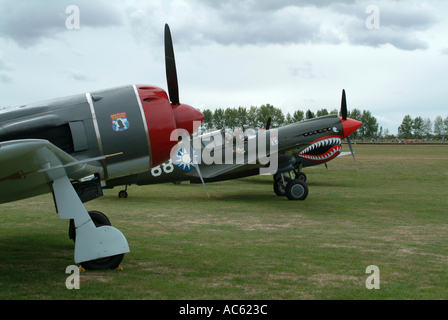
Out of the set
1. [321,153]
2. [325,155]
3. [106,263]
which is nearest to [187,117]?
[106,263]

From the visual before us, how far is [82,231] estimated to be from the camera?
4477mm

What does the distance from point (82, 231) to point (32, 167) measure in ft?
3.14

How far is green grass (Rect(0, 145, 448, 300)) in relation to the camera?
13.6 feet

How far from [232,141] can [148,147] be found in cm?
827

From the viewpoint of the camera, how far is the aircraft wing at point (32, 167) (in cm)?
364

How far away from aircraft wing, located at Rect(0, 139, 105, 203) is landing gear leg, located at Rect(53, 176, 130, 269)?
0.20m

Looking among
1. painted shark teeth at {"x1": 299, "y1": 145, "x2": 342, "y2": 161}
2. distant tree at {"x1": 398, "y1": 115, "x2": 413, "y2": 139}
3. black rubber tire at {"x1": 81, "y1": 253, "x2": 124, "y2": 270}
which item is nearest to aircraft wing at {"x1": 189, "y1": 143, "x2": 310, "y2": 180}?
painted shark teeth at {"x1": 299, "y1": 145, "x2": 342, "y2": 161}

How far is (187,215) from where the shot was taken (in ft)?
31.3

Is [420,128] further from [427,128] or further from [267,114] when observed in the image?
[267,114]

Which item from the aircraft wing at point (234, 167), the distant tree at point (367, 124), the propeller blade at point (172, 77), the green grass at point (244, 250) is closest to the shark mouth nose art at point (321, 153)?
the aircraft wing at point (234, 167)

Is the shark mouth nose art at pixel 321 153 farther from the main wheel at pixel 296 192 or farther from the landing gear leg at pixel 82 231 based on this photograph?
the landing gear leg at pixel 82 231

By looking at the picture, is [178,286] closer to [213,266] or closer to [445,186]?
[213,266]

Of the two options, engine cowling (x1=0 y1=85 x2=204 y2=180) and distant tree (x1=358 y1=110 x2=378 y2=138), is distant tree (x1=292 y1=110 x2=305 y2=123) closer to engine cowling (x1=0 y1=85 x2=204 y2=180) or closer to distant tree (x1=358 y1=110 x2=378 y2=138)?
distant tree (x1=358 y1=110 x2=378 y2=138)
